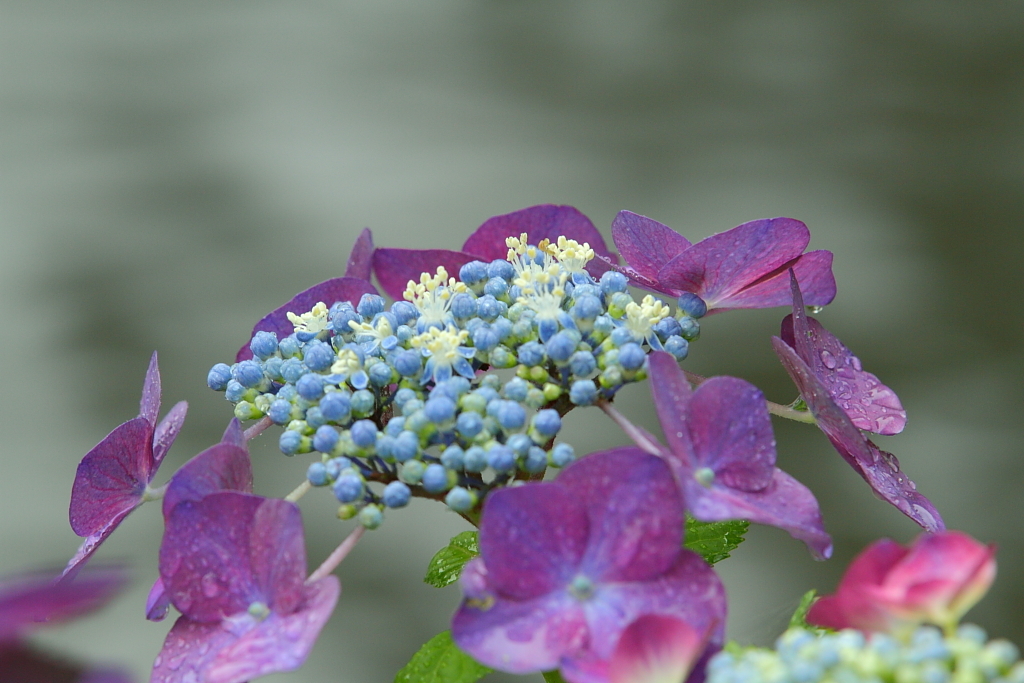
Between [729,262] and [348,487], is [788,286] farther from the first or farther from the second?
[348,487]

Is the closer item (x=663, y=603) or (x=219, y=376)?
(x=663, y=603)

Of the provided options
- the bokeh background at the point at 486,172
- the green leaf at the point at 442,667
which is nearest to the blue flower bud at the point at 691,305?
the green leaf at the point at 442,667

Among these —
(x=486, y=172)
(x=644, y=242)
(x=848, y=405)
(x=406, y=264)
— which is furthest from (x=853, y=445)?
(x=486, y=172)

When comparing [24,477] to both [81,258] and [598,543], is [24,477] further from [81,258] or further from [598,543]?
[598,543]

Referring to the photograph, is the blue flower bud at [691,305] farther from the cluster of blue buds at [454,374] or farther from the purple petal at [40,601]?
the purple petal at [40,601]

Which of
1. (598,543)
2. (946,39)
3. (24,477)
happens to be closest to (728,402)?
(598,543)
